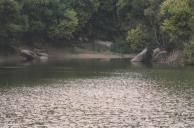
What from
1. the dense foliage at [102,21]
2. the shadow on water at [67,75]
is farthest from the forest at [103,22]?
the shadow on water at [67,75]

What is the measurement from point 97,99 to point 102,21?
341 ft

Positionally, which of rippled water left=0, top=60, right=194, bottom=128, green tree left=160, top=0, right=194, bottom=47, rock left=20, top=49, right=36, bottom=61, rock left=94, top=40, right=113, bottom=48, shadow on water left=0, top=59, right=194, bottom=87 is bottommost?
rippled water left=0, top=60, right=194, bottom=128

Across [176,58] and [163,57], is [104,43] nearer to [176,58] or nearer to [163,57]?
[163,57]

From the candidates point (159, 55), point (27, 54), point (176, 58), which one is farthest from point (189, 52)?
point (27, 54)

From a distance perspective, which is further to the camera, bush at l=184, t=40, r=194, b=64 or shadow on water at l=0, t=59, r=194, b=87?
bush at l=184, t=40, r=194, b=64

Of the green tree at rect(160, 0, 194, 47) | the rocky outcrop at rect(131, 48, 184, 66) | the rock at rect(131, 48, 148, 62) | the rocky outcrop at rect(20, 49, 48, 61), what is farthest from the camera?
the rocky outcrop at rect(20, 49, 48, 61)

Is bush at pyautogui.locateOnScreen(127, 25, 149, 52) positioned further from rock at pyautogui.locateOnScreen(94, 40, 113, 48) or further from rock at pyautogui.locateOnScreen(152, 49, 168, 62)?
rock at pyautogui.locateOnScreen(94, 40, 113, 48)

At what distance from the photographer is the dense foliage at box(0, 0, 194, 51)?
117500 millimetres

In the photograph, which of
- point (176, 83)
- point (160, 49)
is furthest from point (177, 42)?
point (176, 83)

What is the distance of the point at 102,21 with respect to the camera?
16612 centimetres

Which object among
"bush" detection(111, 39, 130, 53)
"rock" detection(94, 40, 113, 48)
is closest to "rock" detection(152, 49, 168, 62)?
"bush" detection(111, 39, 130, 53)

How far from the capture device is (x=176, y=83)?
3095 inches

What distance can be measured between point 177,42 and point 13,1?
39622 millimetres

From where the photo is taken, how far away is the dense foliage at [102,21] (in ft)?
385
